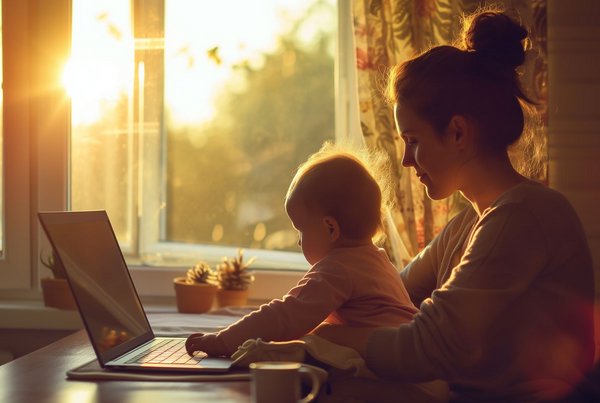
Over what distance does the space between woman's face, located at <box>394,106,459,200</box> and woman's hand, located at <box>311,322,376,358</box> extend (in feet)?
0.91

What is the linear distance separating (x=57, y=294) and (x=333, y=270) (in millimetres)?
1289

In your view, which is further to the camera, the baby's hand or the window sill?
the window sill

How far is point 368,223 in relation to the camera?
1.58 metres

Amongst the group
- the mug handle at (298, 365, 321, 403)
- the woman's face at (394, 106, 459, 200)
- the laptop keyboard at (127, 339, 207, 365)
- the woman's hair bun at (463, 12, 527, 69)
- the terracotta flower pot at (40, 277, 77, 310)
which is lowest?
the terracotta flower pot at (40, 277, 77, 310)

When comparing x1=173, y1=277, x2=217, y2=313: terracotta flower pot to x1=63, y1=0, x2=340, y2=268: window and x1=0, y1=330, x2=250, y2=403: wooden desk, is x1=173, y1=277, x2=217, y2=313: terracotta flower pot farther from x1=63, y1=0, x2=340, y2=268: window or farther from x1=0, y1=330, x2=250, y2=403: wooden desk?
x1=0, y1=330, x2=250, y2=403: wooden desk

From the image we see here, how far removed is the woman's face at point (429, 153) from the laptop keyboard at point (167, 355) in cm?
50

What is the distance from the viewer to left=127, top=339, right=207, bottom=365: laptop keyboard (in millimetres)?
1457

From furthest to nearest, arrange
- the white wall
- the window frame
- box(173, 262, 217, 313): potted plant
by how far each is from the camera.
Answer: the window frame
box(173, 262, 217, 313): potted plant
the white wall

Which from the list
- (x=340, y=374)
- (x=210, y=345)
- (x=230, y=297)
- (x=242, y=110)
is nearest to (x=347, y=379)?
(x=340, y=374)

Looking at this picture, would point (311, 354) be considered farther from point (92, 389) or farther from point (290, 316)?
point (92, 389)

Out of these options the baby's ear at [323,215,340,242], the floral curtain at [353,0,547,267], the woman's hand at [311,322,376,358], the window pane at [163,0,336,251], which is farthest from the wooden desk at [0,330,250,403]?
the window pane at [163,0,336,251]

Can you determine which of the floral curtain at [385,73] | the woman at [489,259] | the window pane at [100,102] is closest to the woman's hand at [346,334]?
the woman at [489,259]

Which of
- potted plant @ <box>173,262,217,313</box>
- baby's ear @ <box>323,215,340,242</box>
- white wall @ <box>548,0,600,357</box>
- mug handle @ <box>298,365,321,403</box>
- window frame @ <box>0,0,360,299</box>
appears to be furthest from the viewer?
window frame @ <box>0,0,360,299</box>

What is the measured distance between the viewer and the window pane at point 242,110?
108 inches
